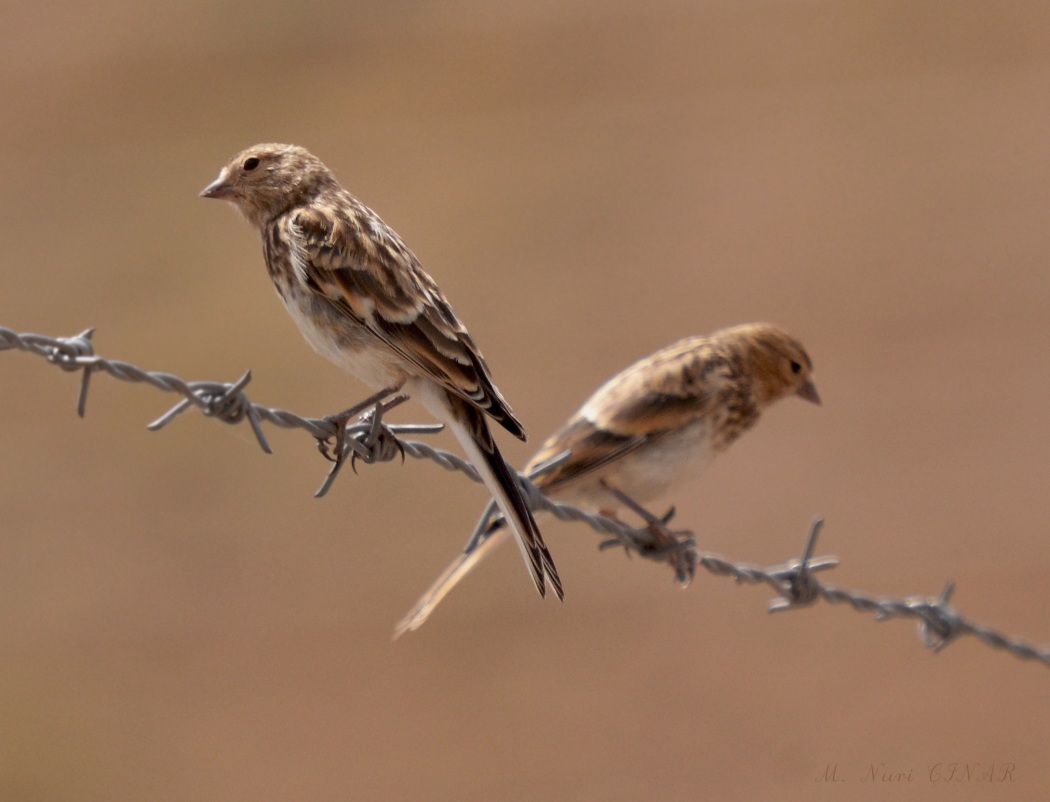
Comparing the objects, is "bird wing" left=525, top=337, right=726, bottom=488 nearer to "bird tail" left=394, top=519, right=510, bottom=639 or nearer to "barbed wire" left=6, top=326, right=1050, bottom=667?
"barbed wire" left=6, top=326, right=1050, bottom=667

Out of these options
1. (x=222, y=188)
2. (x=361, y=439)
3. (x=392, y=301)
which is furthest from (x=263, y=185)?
(x=361, y=439)

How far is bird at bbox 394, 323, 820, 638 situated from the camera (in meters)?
6.78

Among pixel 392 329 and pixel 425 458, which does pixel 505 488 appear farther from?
pixel 392 329

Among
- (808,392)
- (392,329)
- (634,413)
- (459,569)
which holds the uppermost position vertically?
(392,329)

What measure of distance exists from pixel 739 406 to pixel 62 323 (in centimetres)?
1135

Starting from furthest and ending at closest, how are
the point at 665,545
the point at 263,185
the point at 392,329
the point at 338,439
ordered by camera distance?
the point at 665,545 < the point at 263,185 < the point at 392,329 < the point at 338,439

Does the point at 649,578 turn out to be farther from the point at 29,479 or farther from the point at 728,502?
the point at 29,479

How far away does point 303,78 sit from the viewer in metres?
20.6

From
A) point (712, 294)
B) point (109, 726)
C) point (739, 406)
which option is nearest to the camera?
point (739, 406)

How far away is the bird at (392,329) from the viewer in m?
4.90

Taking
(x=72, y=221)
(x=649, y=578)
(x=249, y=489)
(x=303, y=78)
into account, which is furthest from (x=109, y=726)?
(x=303, y=78)

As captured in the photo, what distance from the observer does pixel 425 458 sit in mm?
4930

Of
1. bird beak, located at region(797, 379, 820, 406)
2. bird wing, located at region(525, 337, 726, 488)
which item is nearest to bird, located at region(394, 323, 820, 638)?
bird wing, located at region(525, 337, 726, 488)

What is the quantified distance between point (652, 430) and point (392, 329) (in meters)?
2.11
